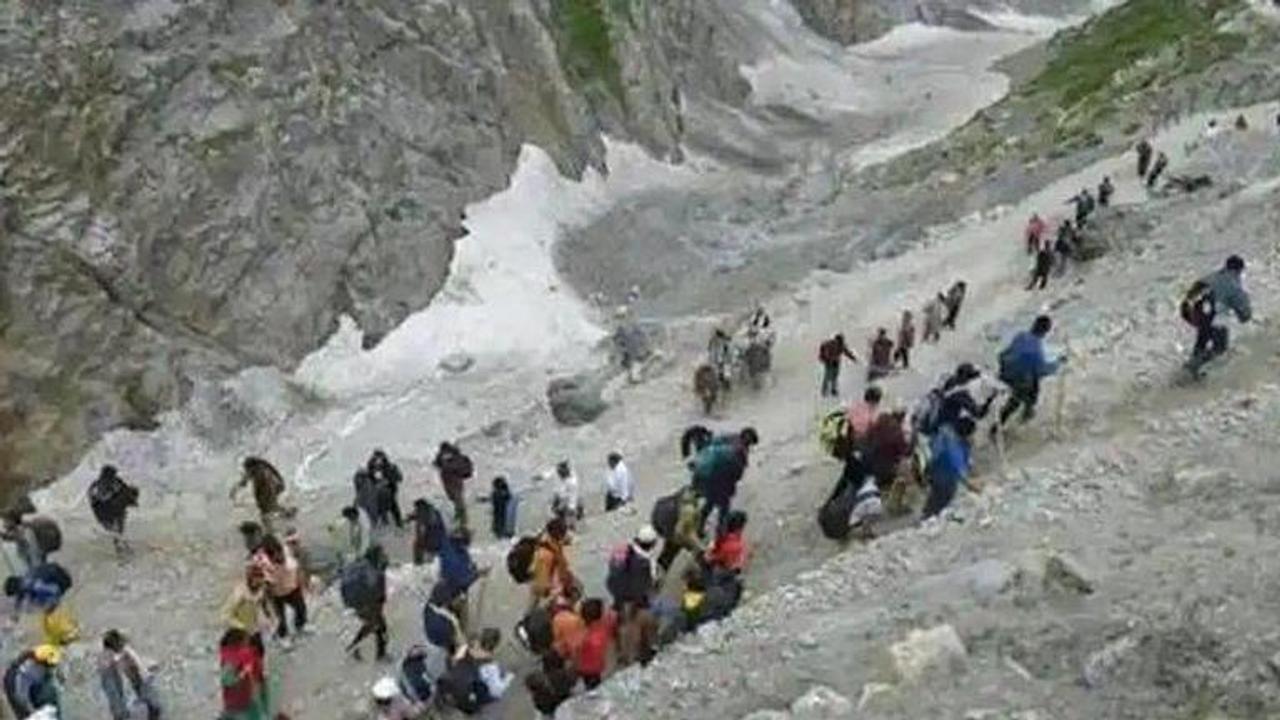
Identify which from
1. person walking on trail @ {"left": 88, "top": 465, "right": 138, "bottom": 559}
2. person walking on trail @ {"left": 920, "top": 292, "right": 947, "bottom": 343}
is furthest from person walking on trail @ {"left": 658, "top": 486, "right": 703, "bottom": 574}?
person walking on trail @ {"left": 920, "top": 292, "right": 947, "bottom": 343}

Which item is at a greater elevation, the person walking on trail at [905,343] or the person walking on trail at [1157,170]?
the person walking on trail at [1157,170]

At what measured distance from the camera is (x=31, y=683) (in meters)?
23.5

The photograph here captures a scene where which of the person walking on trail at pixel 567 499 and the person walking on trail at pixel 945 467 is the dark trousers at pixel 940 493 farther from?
the person walking on trail at pixel 567 499

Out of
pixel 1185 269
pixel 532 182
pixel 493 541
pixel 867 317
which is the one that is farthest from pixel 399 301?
pixel 1185 269

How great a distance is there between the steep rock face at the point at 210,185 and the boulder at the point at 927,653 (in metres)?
29.2

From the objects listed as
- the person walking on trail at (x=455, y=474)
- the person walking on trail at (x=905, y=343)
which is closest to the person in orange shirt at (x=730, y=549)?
the person walking on trail at (x=455, y=474)

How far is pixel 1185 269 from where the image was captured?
118ft

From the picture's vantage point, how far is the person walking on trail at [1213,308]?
2669 centimetres

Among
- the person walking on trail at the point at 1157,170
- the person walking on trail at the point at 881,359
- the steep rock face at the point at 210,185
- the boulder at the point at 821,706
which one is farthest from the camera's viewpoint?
the person walking on trail at the point at 1157,170

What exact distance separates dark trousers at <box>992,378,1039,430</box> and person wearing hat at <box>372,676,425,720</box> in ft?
33.3

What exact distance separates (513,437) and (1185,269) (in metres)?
14.9

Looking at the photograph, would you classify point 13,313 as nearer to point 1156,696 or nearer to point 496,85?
point 496,85

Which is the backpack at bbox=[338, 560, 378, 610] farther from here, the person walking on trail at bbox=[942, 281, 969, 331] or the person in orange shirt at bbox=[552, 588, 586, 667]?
the person walking on trail at bbox=[942, 281, 969, 331]

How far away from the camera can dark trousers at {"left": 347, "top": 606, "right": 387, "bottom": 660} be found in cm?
2512
